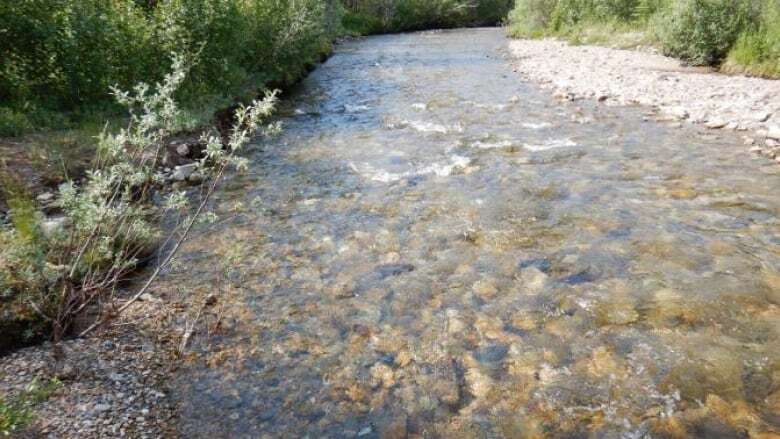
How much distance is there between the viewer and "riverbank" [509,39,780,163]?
12539mm

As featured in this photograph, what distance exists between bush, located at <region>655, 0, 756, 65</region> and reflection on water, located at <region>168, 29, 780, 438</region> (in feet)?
35.1

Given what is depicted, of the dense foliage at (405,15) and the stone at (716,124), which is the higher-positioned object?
the dense foliage at (405,15)

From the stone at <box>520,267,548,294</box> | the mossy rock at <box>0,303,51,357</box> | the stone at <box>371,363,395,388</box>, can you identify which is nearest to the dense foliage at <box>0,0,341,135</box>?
the mossy rock at <box>0,303,51,357</box>

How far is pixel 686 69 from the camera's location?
1986 cm

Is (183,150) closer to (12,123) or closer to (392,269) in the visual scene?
(12,123)

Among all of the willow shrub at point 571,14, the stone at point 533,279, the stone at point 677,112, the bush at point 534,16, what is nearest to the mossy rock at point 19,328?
the stone at point 533,279

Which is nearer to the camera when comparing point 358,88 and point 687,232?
point 687,232

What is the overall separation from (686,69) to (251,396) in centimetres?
2182

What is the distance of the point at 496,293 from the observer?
634 cm

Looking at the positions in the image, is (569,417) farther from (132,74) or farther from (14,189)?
(132,74)

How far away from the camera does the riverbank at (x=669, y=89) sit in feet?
41.1

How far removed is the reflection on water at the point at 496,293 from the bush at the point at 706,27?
1071 centimetres

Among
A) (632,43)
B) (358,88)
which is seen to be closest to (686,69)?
(632,43)

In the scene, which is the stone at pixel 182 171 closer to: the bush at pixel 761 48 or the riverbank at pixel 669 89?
the riverbank at pixel 669 89
